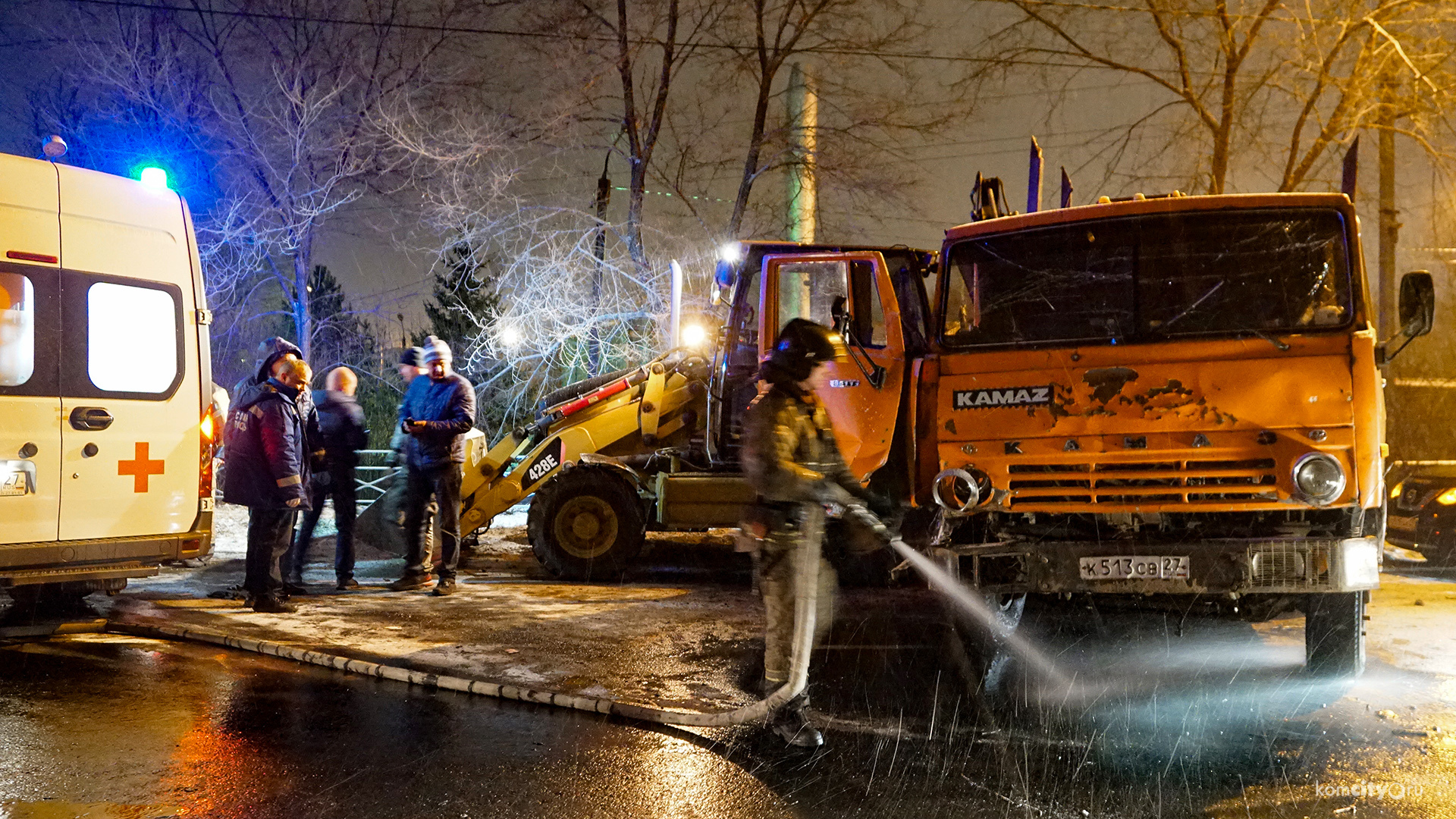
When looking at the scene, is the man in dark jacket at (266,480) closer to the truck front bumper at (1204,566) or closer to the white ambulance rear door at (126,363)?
the white ambulance rear door at (126,363)

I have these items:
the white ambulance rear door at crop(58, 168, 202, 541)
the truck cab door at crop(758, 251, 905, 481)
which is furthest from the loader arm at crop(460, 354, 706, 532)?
the white ambulance rear door at crop(58, 168, 202, 541)

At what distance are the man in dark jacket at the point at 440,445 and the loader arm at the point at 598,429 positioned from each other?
4.39 ft

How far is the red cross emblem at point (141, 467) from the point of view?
6660mm

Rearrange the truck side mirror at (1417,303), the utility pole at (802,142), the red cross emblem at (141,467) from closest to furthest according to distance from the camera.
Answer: the truck side mirror at (1417,303), the red cross emblem at (141,467), the utility pole at (802,142)

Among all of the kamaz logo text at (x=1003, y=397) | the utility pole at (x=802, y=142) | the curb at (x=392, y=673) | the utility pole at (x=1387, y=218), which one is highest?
the utility pole at (x=802, y=142)

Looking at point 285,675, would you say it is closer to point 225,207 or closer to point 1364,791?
point 1364,791

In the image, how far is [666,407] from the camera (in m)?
10.2

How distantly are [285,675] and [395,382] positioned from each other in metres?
25.9

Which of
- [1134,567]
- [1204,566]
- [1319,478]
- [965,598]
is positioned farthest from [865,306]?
[1319,478]

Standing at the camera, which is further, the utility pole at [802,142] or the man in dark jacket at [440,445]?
the utility pole at [802,142]

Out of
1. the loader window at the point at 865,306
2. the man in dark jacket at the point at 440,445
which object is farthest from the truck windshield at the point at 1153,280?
the man in dark jacket at the point at 440,445

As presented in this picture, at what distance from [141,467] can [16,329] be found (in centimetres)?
110

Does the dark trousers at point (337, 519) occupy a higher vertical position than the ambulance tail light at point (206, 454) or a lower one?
lower

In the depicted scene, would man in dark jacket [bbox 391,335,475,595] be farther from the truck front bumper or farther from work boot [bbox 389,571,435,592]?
the truck front bumper
